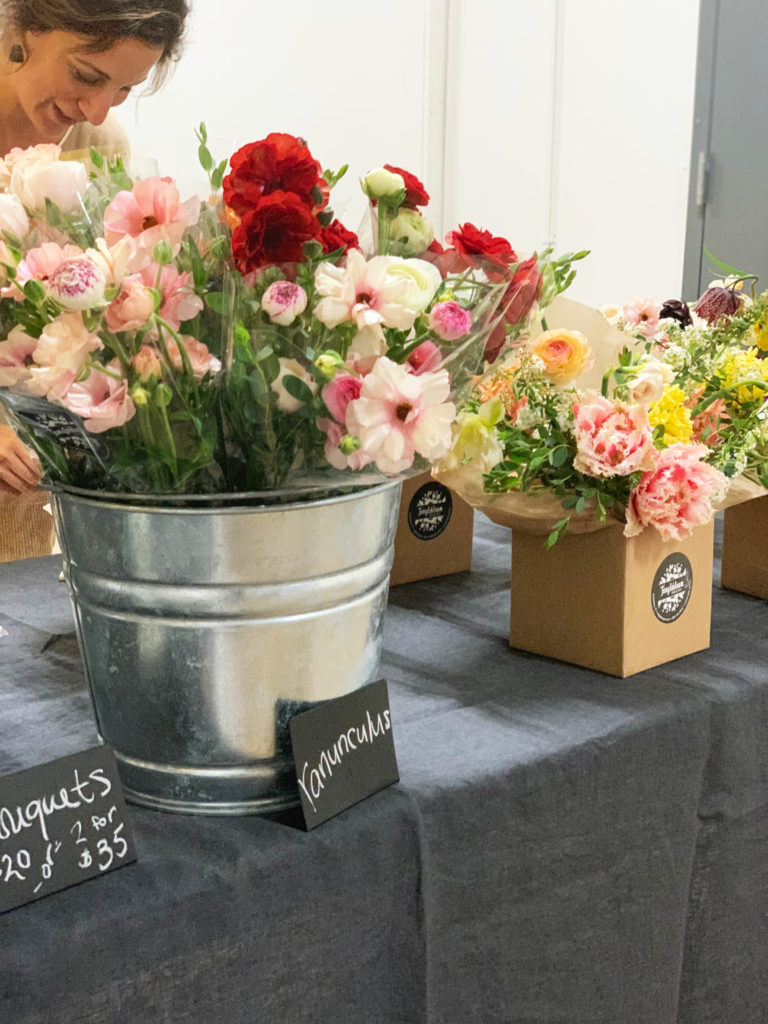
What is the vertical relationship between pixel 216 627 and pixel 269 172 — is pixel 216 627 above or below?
below

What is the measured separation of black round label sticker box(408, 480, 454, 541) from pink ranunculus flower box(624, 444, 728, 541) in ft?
1.16

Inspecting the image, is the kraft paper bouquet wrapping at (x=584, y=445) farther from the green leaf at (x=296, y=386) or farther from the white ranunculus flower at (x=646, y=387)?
the green leaf at (x=296, y=386)

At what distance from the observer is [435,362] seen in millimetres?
703

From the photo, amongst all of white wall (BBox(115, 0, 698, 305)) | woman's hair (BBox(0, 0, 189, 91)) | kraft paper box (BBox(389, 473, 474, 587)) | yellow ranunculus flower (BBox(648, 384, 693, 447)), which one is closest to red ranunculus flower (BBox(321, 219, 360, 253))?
yellow ranunculus flower (BBox(648, 384, 693, 447))

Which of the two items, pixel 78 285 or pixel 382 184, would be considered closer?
pixel 78 285

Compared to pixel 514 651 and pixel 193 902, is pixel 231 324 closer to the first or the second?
pixel 193 902

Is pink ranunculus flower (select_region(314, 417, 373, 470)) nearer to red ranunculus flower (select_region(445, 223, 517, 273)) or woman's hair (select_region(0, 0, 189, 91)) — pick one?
red ranunculus flower (select_region(445, 223, 517, 273))

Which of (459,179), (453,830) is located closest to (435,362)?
(453,830)

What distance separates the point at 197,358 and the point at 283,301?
62mm

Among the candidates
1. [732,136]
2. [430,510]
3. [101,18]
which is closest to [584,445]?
[430,510]

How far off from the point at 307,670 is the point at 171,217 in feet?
1.01

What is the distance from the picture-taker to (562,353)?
3.37 feet

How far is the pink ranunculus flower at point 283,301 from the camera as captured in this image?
2.13ft

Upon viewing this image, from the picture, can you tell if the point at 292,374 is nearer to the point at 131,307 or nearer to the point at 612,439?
the point at 131,307
